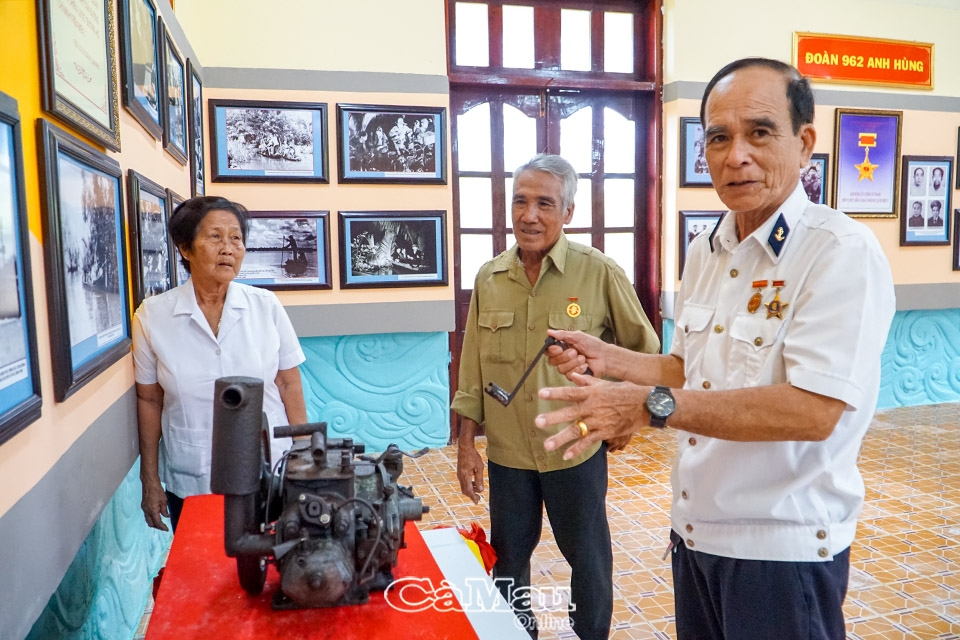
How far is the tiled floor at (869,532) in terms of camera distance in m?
2.55

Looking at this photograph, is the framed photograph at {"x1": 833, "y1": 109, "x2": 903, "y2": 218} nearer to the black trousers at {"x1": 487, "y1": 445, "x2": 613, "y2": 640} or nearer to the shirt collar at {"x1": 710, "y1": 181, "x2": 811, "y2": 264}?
the black trousers at {"x1": 487, "y1": 445, "x2": 613, "y2": 640}

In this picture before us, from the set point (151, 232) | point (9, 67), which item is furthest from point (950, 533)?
point (9, 67)

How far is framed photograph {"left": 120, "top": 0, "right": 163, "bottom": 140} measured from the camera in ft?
6.89

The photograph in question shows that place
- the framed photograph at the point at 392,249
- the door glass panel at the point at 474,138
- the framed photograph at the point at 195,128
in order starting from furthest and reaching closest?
1. the door glass panel at the point at 474,138
2. the framed photograph at the point at 392,249
3. the framed photograph at the point at 195,128

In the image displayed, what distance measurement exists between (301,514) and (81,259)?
3.15 feet

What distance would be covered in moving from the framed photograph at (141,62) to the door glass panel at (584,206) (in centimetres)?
309

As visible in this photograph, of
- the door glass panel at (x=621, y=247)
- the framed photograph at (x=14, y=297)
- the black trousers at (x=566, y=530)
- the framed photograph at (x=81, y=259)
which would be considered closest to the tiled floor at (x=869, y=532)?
the black trousers at (x=566, y=530)

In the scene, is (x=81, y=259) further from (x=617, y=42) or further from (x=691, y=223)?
(x=617, y=42)

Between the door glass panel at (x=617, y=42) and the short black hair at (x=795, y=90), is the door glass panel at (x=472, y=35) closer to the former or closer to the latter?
the door glass panel at (x=617, y=42)

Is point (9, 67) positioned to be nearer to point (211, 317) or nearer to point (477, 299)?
point (211, 317)

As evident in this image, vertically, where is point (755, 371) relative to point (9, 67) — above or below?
below

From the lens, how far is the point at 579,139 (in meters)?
5.08

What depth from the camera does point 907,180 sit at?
5488 mm

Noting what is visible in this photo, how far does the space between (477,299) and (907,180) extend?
4.69 meters
